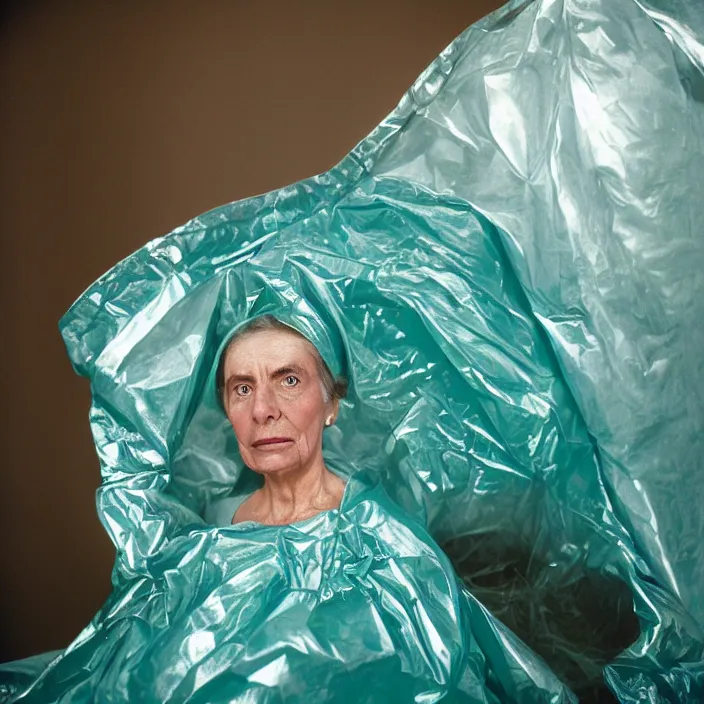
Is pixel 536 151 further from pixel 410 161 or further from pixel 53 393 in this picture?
pixel 53 393

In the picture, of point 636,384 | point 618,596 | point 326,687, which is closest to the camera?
point 326,687

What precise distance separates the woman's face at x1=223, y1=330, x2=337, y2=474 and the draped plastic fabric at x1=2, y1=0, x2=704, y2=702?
0.07 m

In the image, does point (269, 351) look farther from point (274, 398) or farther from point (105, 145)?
point (105, 145)

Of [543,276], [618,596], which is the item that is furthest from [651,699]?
[543,276]

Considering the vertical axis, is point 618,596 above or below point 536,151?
below

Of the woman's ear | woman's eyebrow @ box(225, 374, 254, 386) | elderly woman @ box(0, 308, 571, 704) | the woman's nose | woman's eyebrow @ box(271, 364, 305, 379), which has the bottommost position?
elderly woman @ box(0, 308, 571, 704)

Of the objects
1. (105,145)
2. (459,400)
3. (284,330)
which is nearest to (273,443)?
(284,330)

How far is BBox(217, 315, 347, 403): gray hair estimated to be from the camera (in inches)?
54.8

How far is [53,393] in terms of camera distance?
2.00 m

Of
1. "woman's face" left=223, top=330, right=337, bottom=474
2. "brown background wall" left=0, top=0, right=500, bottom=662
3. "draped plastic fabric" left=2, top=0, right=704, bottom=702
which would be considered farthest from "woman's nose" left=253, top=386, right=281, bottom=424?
"brown background wall" left=0, top=0, right=500, bottom=662

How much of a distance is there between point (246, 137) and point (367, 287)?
562 mm

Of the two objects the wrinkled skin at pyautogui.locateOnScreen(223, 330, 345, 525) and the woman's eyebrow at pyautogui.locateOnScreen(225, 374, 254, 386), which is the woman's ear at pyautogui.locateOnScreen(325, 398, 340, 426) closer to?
the wrinkled skin at pyautogui.locateOnScreen(223, 330, 345, 525)

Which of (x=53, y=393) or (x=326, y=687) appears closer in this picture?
(x=326, y=687)

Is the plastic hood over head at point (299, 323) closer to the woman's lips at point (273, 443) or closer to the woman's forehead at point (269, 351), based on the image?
the woman's forehead at point (269, 351)
